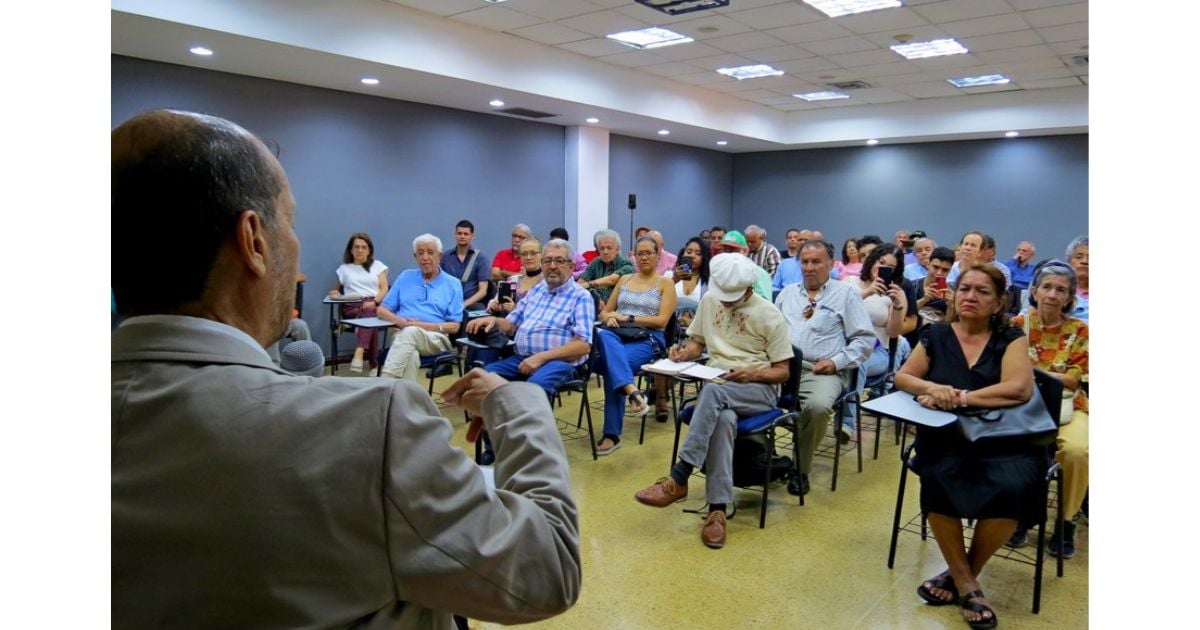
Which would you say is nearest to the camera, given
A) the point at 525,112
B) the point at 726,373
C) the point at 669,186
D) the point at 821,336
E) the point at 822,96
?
the point at 726,373

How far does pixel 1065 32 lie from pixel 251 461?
27.7 feet

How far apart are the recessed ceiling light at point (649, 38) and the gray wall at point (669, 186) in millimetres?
3095

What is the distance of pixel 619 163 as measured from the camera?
11.0 metres

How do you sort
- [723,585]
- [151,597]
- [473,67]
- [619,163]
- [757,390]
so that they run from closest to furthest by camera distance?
[151,597] → [723,585] → [757,390] → [473,67] → [619,163]

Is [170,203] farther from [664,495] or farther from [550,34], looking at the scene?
[550,34]

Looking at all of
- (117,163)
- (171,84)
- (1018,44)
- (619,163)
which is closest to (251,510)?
(117,163)

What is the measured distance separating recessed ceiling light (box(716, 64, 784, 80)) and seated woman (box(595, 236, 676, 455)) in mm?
4373

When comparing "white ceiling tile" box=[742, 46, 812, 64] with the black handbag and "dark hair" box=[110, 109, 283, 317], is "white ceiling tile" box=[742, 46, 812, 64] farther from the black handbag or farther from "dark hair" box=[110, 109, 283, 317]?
"dark hair" box=[110, 109, 283, 317]

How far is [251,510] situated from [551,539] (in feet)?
1.06

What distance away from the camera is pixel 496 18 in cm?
669

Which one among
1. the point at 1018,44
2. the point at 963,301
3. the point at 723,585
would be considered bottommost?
the point at 723,585

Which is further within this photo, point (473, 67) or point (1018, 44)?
point (1018, 44)

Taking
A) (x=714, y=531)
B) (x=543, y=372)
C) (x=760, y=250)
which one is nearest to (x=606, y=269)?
(x=543, y=372)
